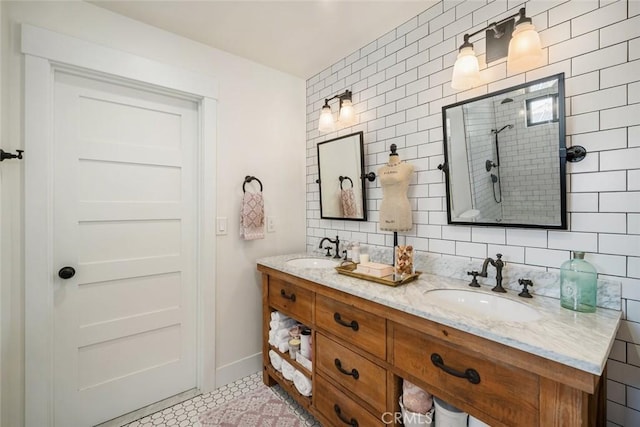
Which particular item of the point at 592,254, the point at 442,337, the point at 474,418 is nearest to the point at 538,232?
the point at 592,254

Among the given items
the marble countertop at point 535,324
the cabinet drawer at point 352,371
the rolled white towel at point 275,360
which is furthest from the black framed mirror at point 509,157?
the rolled white towel at point 275,360

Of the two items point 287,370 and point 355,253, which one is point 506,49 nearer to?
point 355,253

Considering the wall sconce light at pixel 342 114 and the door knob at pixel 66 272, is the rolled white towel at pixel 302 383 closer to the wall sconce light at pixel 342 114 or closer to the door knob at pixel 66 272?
the door knob at pixel 66 272

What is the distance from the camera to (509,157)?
1310 mm

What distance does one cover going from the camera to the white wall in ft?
4.61

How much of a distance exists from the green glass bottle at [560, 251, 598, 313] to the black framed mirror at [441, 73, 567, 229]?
17 centimetres

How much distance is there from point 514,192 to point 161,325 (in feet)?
7.24

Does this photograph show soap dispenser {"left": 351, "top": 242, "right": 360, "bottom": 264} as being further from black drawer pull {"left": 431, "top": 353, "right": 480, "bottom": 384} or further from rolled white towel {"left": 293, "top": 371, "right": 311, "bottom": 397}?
black drawer pull {"left": 431, "top": 353, "right": 480, "bottom": 384}

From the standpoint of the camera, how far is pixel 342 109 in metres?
2.02

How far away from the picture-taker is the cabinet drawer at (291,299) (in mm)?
1637

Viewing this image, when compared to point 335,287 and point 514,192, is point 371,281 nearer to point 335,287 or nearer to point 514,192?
point 335,287

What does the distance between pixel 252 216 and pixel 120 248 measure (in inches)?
32.8

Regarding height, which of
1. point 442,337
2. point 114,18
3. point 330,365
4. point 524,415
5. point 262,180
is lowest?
point 330,365

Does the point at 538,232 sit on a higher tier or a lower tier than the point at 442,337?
higher
